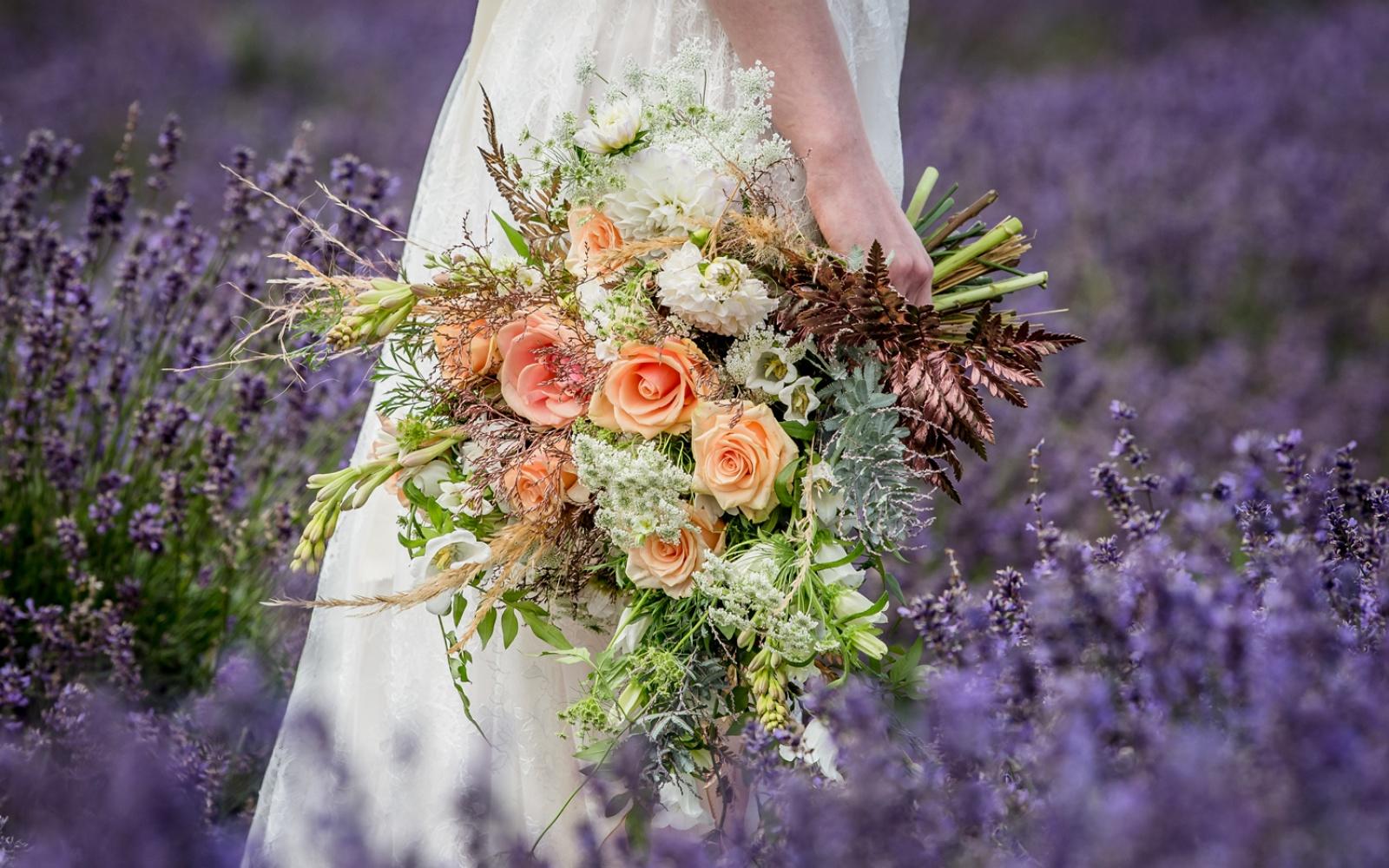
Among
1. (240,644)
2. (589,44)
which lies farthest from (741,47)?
(240,644)

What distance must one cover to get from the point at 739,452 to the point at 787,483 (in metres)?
0.08

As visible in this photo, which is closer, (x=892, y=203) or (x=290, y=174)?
(x=892, y=203)

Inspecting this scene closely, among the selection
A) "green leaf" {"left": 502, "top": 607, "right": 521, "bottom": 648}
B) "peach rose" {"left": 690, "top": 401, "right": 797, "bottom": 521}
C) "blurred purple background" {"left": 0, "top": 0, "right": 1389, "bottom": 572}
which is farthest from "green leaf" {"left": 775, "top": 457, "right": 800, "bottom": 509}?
"blurred purple background" {"left": 0, "top": 0, "right": 1389, "bottom": 572}

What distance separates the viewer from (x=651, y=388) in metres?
1.18

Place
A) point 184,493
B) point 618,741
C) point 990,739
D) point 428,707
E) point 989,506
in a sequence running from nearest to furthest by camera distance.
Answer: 1. point 990,739
2. point 618,741
3. point 428,707
4. point 184,493
5. point 989,506

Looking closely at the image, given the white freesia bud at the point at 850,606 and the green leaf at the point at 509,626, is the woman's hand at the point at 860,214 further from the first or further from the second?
the green leaf at the point at 509,626

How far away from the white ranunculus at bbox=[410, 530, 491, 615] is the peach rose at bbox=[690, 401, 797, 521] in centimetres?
24

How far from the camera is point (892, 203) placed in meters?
1.32

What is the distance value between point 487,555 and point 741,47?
65 centimetres

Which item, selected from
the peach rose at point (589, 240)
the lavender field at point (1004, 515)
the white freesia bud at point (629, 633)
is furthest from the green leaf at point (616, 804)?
the peach rose at point (589, 240)

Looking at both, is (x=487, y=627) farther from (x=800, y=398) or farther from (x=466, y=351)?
(x=800, y=398)

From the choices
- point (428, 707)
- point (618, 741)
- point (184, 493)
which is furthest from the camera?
point (184, 493)

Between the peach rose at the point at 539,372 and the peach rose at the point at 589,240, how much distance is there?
6 cm

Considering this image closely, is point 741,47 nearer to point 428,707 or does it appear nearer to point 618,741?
point 618,741
